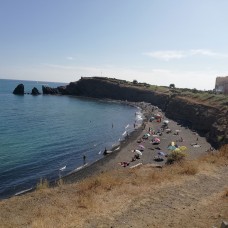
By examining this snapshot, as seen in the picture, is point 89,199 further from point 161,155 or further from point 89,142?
point 89,142

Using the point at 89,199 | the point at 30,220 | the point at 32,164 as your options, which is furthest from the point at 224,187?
the point at 32,164

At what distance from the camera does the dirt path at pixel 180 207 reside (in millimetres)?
15375

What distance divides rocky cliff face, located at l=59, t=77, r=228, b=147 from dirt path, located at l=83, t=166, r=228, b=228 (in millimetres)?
34402

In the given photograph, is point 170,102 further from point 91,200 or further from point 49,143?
point 91,200

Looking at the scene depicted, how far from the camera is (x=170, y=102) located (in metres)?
118

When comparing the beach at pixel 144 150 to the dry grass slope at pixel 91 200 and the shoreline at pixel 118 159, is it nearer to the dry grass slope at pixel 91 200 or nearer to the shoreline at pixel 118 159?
the shoreline at pixel 118 159

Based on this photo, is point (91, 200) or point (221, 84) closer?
point (91, 200)

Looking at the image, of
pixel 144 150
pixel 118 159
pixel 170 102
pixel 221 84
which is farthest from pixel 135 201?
pixel 221 84

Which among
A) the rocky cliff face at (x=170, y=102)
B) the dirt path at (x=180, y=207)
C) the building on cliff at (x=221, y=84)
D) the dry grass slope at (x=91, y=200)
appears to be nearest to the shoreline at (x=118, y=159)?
the rocky cliff face at (x=170, y=102)

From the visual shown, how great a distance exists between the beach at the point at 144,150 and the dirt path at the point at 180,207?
12.5 meters

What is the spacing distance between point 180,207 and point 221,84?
126 m

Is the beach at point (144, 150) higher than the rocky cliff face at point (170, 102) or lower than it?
lower

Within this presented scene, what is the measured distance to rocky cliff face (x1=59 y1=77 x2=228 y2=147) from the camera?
65.7 meters

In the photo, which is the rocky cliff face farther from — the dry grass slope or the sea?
the dry grass slope
